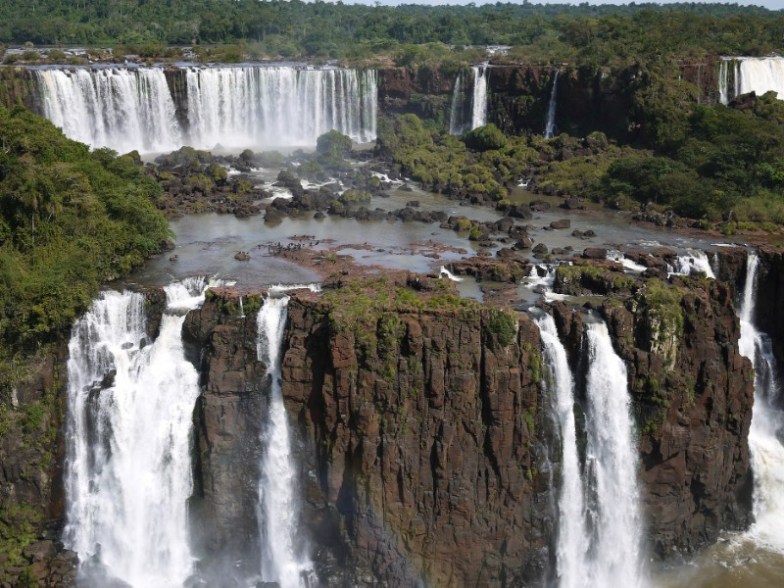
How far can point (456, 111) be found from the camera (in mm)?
57312

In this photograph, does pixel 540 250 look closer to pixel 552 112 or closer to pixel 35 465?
pixel 35 465

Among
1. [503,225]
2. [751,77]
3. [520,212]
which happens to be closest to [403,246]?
[503,225]

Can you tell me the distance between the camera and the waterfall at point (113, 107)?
152 ft

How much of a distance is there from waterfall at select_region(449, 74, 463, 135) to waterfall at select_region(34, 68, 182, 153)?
56.6 feet

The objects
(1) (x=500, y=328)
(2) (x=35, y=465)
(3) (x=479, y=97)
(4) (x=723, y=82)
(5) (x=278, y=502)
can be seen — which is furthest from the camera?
(3) (x=479, y=97)

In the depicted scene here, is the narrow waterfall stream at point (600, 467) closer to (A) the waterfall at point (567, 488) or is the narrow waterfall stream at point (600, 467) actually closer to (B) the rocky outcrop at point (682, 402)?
(A) the waterfall at point (567, 488)

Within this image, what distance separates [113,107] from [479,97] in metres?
22.6

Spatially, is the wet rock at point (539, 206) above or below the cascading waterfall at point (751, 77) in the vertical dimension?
below

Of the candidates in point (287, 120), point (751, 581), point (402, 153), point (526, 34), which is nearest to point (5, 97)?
point (287, 120)

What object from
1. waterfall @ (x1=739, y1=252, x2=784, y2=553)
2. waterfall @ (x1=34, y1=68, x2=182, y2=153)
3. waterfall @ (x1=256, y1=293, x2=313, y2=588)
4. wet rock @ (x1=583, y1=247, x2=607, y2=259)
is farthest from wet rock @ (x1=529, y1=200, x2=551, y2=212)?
waterfall @ (x1=34, y1=68, x2=182, y2=153)

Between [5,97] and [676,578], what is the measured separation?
3815 centimetres

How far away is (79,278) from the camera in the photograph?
26.2 metres

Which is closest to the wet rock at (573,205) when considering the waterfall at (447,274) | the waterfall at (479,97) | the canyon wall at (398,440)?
the waterfall at (447,274)

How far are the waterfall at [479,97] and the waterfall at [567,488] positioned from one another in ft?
112
